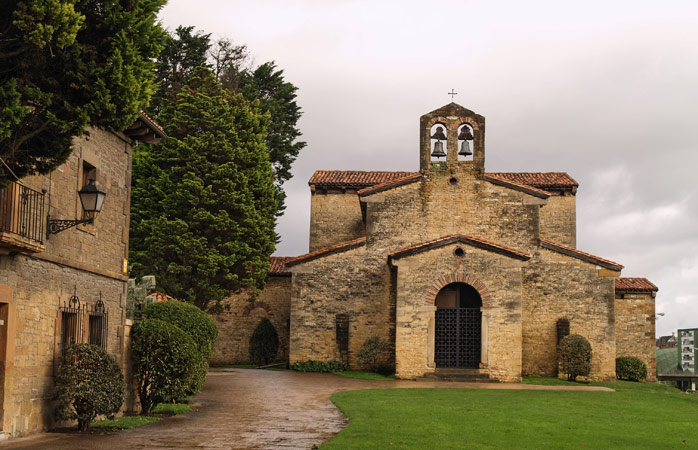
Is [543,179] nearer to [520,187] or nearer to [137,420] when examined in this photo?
[520,187]

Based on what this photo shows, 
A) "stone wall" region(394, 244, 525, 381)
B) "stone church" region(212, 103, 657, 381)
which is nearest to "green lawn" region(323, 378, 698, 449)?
"stone wall" region(394, 244, 525, 381)

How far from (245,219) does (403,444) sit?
19106 millimetres

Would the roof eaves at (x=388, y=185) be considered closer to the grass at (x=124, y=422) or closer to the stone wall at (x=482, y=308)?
the stone wall at (x=482, y=308)

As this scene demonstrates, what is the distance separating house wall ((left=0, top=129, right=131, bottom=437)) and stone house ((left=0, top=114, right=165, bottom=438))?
2cm

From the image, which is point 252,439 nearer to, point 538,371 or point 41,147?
point 41,147

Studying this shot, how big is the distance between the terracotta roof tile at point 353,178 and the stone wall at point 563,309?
9174 millimetres

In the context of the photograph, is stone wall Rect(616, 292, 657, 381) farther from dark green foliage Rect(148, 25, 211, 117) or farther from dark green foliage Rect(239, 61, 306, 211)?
dark green foliage Rect(148, 25, 211, 117)

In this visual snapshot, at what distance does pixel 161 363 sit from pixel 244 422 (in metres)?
2.34

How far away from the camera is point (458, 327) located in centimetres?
2831

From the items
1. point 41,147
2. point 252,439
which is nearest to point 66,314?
point 252,439

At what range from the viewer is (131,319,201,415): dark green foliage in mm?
16047

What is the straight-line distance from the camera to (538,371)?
100.0 feet

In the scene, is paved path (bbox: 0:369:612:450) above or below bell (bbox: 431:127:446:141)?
below

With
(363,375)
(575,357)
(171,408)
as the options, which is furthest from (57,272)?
(575,357)
